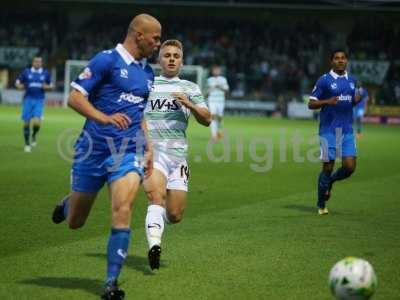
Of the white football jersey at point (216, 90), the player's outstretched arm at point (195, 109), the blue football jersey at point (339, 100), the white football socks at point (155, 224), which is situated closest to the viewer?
the white football socks at point (155, 224)

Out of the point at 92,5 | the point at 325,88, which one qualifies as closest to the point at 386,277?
the point at 325,88

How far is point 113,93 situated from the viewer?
7270mm

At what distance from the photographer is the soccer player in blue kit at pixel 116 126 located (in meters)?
7.14

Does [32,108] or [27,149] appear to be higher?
[32,108]

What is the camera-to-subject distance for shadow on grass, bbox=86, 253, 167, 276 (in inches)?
334

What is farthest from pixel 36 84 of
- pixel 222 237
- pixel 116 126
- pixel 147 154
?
pixel 116 126

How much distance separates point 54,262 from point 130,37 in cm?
270

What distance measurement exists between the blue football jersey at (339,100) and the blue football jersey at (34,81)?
12591mm

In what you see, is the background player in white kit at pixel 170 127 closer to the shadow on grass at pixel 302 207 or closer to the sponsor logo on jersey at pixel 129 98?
the sponsor logo on jersey at pixel 129 98

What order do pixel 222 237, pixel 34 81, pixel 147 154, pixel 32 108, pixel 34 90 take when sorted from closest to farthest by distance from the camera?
1. pixel 147 154
2. pixel 222 237
3. pixel 32 108
4. pixel 34 90
5. pixel 34 81

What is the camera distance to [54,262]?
875 centimetres

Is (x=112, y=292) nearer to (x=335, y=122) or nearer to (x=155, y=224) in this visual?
(x=155, y=224)

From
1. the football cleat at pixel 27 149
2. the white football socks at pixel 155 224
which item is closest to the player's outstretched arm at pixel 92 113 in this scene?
the white football socks at pixel 155 224

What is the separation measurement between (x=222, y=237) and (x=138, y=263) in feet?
6.28
